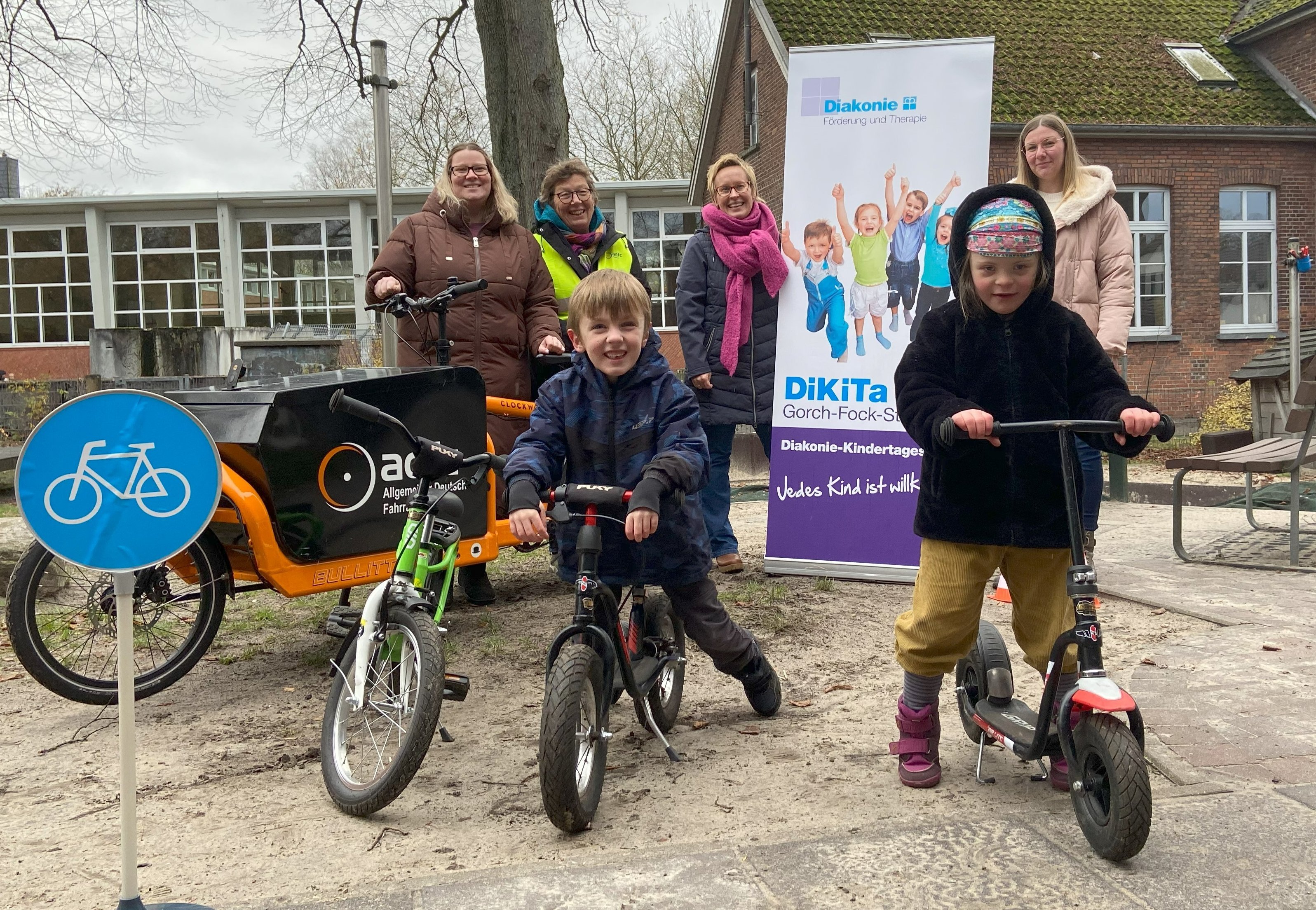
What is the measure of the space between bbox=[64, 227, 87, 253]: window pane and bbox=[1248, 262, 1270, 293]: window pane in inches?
1088

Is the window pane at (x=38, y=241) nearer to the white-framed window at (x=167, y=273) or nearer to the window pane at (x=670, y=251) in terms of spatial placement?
the white-framed window at (x=167, y=273)

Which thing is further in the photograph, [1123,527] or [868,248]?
[1123,527]

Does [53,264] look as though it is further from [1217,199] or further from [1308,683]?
[1308,683]

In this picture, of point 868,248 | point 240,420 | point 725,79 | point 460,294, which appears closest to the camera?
point 240,420

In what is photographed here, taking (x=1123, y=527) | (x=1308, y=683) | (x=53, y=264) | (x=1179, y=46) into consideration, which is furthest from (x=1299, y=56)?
(x=53, y=264)

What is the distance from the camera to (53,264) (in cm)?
3086

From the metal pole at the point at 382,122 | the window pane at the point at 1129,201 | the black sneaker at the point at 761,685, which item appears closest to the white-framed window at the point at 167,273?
the metal pole at the point at 382,122

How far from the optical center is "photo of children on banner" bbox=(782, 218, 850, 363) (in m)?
6.27

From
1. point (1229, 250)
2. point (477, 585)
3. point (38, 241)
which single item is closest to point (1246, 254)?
point (1229, 250)

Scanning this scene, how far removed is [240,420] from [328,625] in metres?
1.04

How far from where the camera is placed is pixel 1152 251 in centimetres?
1989

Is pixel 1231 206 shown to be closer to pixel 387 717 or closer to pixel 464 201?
pixel 464 201

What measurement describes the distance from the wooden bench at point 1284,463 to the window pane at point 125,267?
29886 mm

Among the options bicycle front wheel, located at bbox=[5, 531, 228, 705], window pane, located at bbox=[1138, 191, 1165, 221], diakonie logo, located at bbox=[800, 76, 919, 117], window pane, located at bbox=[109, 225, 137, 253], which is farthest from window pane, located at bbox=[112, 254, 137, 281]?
bicycle front wheel, located at bbox=[5, 531, 228, 705]
